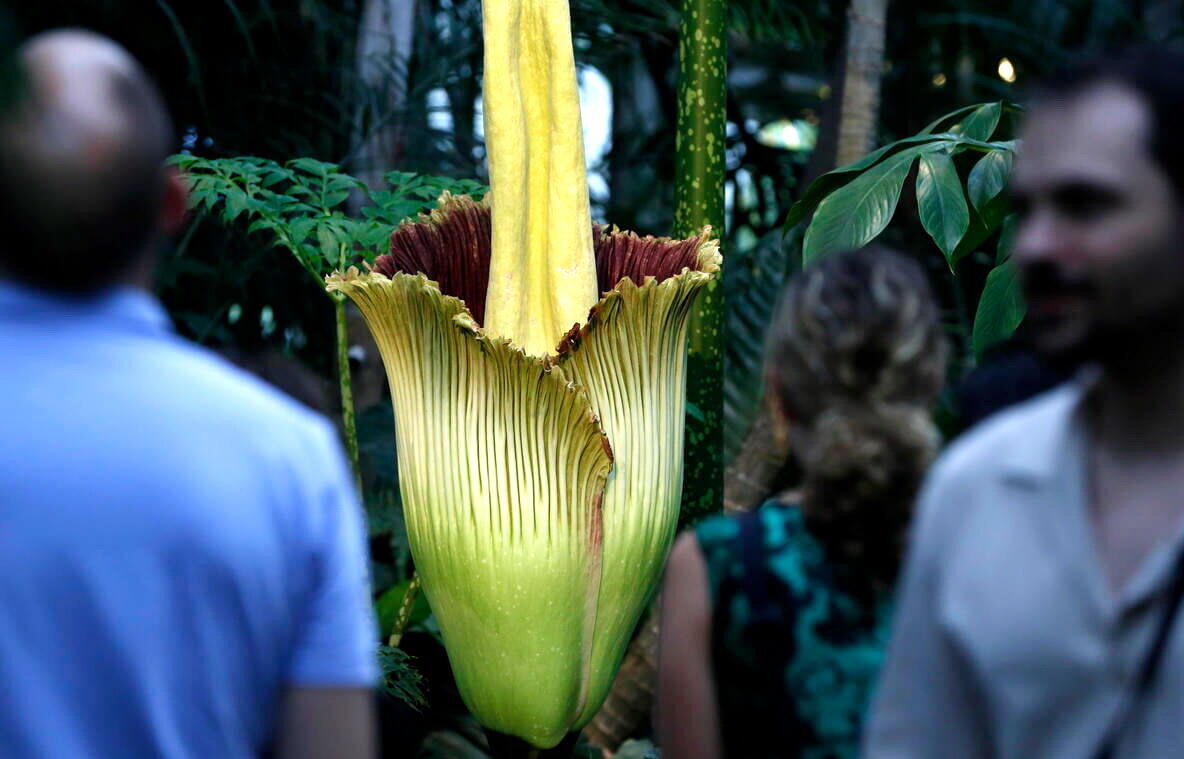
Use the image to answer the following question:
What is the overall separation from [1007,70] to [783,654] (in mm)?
2740

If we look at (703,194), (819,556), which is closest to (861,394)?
(819,556)

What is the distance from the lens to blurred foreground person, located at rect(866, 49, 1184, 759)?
2.47 ft

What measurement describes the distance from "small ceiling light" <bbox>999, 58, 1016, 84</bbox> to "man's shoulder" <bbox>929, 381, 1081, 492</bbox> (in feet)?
8.89

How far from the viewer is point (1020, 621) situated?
0.76 metres

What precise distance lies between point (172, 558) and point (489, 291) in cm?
118

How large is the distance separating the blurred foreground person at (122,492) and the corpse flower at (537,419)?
0.90m

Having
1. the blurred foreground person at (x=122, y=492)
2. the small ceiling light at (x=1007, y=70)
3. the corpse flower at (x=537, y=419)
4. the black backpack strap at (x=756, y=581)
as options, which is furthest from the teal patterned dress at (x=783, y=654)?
the small ceiling light at (x=1007, y=70)

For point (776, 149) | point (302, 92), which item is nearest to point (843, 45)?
point (776, 149)

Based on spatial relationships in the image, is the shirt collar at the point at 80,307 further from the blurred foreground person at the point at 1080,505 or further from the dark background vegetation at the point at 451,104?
the dark background vegetation at the point at 451,104

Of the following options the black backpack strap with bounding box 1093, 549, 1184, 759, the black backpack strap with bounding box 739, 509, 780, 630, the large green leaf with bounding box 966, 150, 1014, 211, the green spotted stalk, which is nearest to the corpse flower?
the green spotted stalk

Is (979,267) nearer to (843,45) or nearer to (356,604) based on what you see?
(843,45)

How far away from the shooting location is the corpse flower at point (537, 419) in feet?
5.75

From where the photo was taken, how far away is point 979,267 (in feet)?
11.2

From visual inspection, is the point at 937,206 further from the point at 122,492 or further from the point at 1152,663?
the point at 122,492
